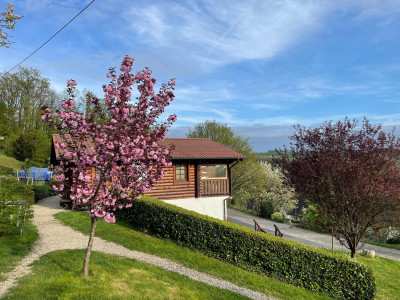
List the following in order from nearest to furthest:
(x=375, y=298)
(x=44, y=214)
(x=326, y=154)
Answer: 1. (x=375, y=298)
2. (x=326, y=154)
3. (x=44, y=214)

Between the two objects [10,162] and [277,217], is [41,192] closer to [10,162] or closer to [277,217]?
[10,162]

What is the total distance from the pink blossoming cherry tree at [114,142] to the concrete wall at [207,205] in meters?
11.4

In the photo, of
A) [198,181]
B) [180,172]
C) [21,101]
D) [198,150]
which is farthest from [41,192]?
[21,101]

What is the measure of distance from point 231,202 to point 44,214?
22.0 m

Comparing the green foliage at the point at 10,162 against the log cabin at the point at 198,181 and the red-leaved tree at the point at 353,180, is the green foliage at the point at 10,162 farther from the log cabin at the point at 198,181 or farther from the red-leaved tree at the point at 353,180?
the red-leaved tree at the point at 353,180

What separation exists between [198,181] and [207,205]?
5.82ft

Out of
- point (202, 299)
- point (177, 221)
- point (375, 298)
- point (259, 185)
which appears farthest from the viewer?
point (259, 185)

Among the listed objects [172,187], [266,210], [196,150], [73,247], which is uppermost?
[196,150]

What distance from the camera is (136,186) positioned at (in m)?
6.96

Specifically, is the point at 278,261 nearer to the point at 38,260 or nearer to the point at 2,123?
the point at 38,260

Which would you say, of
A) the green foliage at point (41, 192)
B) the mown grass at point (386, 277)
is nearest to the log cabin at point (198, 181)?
the green foliage at point (41, 192)

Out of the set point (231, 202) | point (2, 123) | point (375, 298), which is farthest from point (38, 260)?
point (2, 123)

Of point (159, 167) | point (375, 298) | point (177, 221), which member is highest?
point (159, 167)

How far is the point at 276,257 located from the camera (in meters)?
9.09
